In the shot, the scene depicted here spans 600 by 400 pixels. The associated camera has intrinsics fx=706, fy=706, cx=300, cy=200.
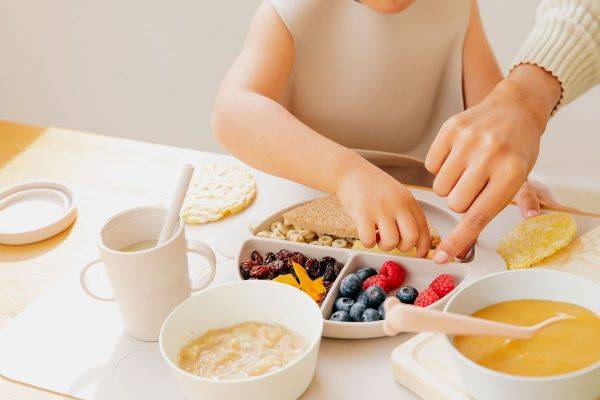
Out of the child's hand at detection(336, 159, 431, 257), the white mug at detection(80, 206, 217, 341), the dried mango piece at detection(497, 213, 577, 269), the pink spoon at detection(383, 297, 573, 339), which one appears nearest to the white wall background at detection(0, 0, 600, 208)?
the dried mango piece at detection(497, 213, 577, 269)

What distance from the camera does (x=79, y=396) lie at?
916mm

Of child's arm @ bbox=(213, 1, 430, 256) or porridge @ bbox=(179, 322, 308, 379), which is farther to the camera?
child's arm @ bbox=(213, 1, 430, 256)

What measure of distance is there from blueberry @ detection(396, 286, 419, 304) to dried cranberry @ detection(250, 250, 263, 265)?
23 cm

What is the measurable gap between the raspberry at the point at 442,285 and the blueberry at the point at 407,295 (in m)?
0.03

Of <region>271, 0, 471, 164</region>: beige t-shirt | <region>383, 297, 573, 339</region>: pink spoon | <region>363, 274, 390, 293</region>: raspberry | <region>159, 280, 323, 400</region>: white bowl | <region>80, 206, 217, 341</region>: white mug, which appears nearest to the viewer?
<region>383, 297, 573, 339</region>: pink spoon

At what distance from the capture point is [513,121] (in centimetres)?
108

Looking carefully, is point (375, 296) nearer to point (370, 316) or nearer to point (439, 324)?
point (370, 316)

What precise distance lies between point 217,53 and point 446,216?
5.52 feet

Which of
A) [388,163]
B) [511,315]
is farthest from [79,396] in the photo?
[388,163]

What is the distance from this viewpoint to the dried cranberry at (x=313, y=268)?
109 centimetres

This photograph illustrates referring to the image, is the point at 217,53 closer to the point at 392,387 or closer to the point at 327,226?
the point at 327,226

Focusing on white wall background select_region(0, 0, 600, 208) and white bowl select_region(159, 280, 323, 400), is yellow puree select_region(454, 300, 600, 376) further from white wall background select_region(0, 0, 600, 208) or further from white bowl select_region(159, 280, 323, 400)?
white wall background select_region(0, 0, 600, 208)

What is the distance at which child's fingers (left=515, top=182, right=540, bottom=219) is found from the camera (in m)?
1.24

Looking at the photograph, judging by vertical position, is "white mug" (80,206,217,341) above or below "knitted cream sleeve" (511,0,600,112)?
below
